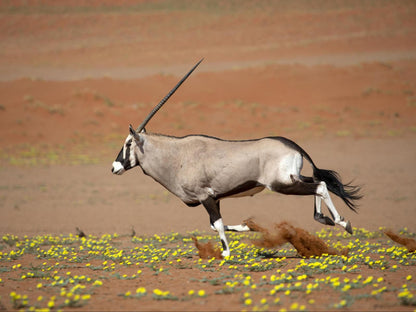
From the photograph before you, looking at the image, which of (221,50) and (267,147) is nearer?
(267,147)

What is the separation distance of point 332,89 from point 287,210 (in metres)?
26.3

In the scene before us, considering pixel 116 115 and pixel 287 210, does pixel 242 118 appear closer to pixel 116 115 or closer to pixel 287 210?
pixel 116 115

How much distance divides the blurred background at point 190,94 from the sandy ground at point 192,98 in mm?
139

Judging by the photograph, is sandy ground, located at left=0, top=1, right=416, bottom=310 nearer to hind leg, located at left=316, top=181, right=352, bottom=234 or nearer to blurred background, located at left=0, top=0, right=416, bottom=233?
blurred background, located at left=0, top=0, right=416, bottom=233

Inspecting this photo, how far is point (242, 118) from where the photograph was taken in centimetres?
3744

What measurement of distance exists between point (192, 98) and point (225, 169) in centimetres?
3350

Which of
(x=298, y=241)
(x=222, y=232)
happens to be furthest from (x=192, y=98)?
(x=222, y=232)

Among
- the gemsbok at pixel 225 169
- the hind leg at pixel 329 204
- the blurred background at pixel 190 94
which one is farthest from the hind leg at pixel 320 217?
the blurred background at pixel 190 94

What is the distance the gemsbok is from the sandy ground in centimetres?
675

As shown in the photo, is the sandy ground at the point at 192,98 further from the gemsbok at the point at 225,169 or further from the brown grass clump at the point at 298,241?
the brown grass clump at the point at 298,241

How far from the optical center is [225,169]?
979cm

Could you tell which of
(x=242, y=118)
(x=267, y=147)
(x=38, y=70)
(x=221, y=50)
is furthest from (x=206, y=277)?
(x=221, y=50)

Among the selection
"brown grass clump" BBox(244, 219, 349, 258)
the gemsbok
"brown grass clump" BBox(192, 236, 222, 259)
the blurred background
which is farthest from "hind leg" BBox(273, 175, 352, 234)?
the blurred background

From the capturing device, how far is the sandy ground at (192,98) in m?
20.6
